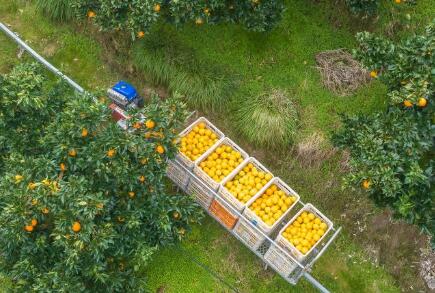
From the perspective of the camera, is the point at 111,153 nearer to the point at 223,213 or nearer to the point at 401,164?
the point at 223,213

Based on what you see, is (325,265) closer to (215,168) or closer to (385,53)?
(215,168)

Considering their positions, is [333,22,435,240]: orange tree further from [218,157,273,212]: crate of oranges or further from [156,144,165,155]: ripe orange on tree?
[156,144,165,155]: ripe orange on tree

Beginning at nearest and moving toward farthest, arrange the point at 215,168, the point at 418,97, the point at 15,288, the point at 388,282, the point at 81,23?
the point at 418,97 < the point at 15,288 < the point at 215,168 < the point at 388,282 < the point at 81,23

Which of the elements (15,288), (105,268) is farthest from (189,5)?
(15,288)

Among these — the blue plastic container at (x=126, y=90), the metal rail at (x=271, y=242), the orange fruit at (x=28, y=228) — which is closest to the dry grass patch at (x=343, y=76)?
the metal rail at (x=271, y=242)

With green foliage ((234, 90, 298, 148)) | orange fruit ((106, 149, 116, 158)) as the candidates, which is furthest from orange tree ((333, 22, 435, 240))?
orange fruit ((106, 149, 116, 158))
